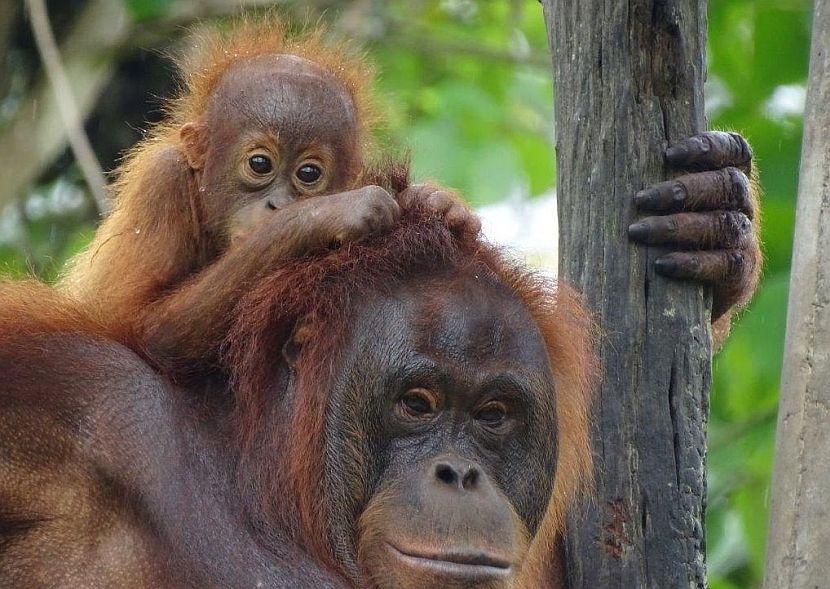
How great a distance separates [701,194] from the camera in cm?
354

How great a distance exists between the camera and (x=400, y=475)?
294 cm

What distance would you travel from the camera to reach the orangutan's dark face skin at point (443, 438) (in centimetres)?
282

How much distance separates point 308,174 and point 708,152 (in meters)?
1.46

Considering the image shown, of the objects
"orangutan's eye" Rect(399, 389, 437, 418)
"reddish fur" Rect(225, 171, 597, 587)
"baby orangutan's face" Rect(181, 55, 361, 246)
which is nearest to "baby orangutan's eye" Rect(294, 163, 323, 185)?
"baby orangutan's face" Rect(181, 55, 361, 246)

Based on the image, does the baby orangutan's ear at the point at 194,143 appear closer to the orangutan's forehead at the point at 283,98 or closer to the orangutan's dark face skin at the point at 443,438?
the orangutan's forehead at the point at 283,98

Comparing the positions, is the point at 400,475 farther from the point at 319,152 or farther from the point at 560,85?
the point at 319,152

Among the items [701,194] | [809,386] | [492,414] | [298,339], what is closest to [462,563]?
[492,414]

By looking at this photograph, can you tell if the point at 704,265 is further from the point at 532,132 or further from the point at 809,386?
the point at 532,132

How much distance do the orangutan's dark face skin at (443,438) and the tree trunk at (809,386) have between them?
572 mm

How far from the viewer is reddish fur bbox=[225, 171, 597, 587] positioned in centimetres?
300

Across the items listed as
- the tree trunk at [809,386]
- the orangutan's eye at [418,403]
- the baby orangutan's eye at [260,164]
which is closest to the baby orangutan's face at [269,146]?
the baby orangutan's eye at [260,164]

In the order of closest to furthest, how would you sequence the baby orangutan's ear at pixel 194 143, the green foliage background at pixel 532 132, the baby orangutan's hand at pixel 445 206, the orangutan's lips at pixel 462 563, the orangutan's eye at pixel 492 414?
the orangutan's lips at pixel 462 563
the orangutan's eye at pixel 492 414
the baby orangutan's hand at pixel 445 206
the baby orangutan's ear at pixel 194 143
the green foliage background at pixel 532 132

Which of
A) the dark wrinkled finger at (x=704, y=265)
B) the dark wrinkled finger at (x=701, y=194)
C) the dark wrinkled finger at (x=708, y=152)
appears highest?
the dark wrinkled finger at (x=708, y=152)

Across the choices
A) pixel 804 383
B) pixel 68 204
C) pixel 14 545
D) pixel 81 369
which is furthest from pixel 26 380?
pixel 68 204
